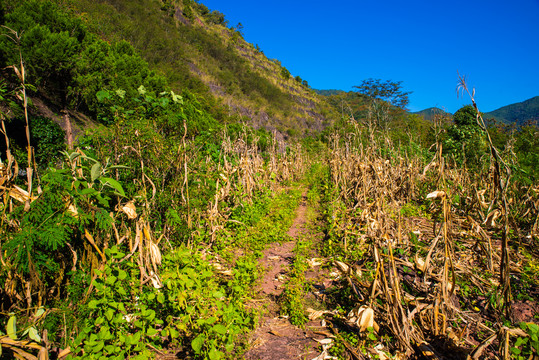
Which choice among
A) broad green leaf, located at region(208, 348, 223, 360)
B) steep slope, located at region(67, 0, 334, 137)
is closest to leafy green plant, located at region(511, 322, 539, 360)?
broad green leaf, located at region(208, 348, 223, 360)

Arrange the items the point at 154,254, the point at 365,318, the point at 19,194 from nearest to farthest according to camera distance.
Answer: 1. the point at 19,194
2. the point at 365,318
3. the point at 154,254

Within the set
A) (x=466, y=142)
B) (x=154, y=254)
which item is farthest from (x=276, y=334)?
(x=466, y=142)

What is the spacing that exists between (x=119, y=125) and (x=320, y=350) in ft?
8.65

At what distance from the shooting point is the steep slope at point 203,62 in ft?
83.4

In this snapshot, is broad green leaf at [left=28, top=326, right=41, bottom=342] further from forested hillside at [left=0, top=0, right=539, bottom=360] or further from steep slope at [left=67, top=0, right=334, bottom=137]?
steep slope at [left=67, top=0, right=334, bottom=137]

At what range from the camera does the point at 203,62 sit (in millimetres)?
32344

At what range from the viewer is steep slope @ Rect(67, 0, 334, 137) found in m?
25.4

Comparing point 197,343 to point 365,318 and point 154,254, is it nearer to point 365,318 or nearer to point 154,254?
point 154,254

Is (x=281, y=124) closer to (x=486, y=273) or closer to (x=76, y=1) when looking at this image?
(x=76, y=1)

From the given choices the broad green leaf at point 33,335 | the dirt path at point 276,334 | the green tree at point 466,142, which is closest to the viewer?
the broad green leaf at point 33,335

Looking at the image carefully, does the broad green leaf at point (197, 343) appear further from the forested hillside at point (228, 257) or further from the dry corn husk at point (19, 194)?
the dry corn husk at point (19, 194)

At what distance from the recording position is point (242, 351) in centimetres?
203

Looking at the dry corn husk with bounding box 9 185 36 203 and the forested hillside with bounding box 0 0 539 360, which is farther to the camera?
the dry corn husk with bounding box 9 185 36 203

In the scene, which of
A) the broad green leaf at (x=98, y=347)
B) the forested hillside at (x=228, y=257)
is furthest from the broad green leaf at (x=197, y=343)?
the broad green leaf at (x=98, y=347)
